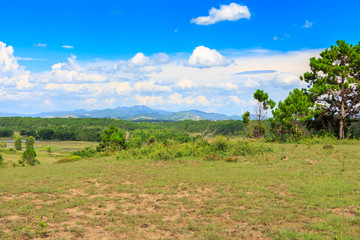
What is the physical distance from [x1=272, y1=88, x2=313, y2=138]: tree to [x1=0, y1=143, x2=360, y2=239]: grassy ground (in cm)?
1835

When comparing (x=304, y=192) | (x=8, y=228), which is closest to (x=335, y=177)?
(x=304, y=192)

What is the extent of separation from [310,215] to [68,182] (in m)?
13.5

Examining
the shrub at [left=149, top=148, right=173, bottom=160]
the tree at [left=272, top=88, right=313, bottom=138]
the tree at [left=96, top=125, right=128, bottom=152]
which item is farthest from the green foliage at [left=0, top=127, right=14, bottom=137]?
the tree at [left=272, top=88, right=313, bottom=138]

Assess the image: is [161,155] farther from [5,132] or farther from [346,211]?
[5,132]

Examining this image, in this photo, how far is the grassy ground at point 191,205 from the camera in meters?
8.05

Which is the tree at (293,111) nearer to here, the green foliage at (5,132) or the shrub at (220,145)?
the shrub at (220,145)

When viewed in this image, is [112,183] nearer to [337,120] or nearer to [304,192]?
[304,192]

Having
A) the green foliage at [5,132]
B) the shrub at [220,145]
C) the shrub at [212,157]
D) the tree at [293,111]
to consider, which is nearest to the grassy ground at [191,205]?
the shrub at [212,157]

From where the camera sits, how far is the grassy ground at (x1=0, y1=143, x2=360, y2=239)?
8055 millimetres

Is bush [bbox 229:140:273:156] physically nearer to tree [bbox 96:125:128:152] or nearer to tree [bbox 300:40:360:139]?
tree [bbox 300:40:360:139]

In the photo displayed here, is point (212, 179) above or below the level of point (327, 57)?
below

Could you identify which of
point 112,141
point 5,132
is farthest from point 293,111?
point 5,132

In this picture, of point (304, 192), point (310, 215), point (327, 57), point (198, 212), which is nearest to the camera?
point (310, 215)

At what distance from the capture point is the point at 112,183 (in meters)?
15.5
